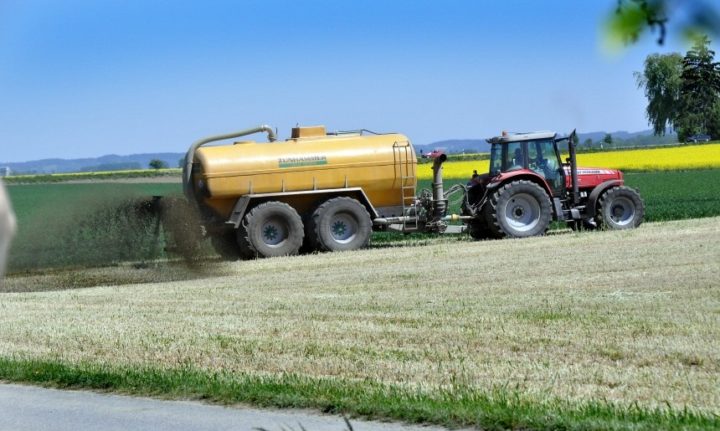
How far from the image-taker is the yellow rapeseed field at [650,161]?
4997 centimetres

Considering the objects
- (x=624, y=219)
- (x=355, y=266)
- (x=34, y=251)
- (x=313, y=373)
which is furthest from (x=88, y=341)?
(x=624, y=219)

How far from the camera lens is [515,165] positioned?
2150cm

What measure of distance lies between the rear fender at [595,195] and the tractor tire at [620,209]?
0.08 metres

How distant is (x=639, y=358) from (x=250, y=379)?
2726 mm

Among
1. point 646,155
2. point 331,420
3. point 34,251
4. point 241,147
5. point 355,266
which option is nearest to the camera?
point 331,420

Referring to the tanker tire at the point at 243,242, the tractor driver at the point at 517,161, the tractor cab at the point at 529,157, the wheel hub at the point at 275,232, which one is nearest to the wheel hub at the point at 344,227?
the wheel hub at the point at 275,232

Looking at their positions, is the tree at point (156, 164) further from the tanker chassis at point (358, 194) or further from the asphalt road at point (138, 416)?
the asphalt road at point (138, 416)

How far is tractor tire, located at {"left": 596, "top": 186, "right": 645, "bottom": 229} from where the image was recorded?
21.8m

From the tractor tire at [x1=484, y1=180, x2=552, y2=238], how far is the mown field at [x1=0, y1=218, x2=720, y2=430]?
357 cm

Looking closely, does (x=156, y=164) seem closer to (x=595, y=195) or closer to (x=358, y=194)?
(x=358, y=194)

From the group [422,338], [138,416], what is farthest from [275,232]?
[138,416]

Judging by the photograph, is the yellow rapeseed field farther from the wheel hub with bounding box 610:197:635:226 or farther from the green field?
the green field

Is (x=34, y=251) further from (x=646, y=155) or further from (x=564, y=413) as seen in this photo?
(x=646, y=155)

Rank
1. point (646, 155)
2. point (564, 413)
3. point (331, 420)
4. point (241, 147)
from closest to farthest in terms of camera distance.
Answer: point (564, 413) < point (331, 420) < point (241, 147) < point (646, 155)
